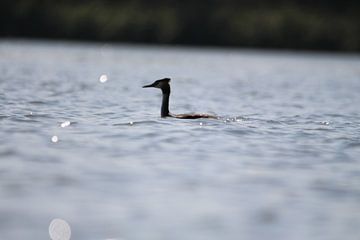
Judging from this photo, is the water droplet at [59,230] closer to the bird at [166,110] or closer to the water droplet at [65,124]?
the water droplet at [65,124]

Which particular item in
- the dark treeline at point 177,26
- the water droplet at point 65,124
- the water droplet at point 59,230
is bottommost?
the dark treeline at point 177,26

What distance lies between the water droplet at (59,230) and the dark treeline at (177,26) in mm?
99580

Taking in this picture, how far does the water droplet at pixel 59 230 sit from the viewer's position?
10008 millimetres

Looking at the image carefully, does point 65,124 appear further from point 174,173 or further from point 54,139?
point 174,173

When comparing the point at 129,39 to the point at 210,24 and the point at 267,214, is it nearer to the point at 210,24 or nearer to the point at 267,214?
the point at 210,24

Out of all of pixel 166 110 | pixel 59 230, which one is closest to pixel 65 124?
pixel 166 110

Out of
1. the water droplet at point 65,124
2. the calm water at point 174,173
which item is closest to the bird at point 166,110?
the calm water at point 174,173

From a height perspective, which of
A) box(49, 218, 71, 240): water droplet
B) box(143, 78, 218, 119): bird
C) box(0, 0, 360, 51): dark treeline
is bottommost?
box(0, 0, 360, 51): dark treeline

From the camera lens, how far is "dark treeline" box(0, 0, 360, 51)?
11081 centimetres

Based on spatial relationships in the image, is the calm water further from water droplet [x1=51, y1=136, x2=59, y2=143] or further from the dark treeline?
the dark treeline

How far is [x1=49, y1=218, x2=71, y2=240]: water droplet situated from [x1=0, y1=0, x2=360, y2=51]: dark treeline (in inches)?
3920

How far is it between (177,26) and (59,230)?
A: 350 feet

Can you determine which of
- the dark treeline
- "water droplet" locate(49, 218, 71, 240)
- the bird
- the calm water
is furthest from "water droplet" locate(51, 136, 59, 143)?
the dark treeline

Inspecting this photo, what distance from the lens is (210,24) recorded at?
116 meters
